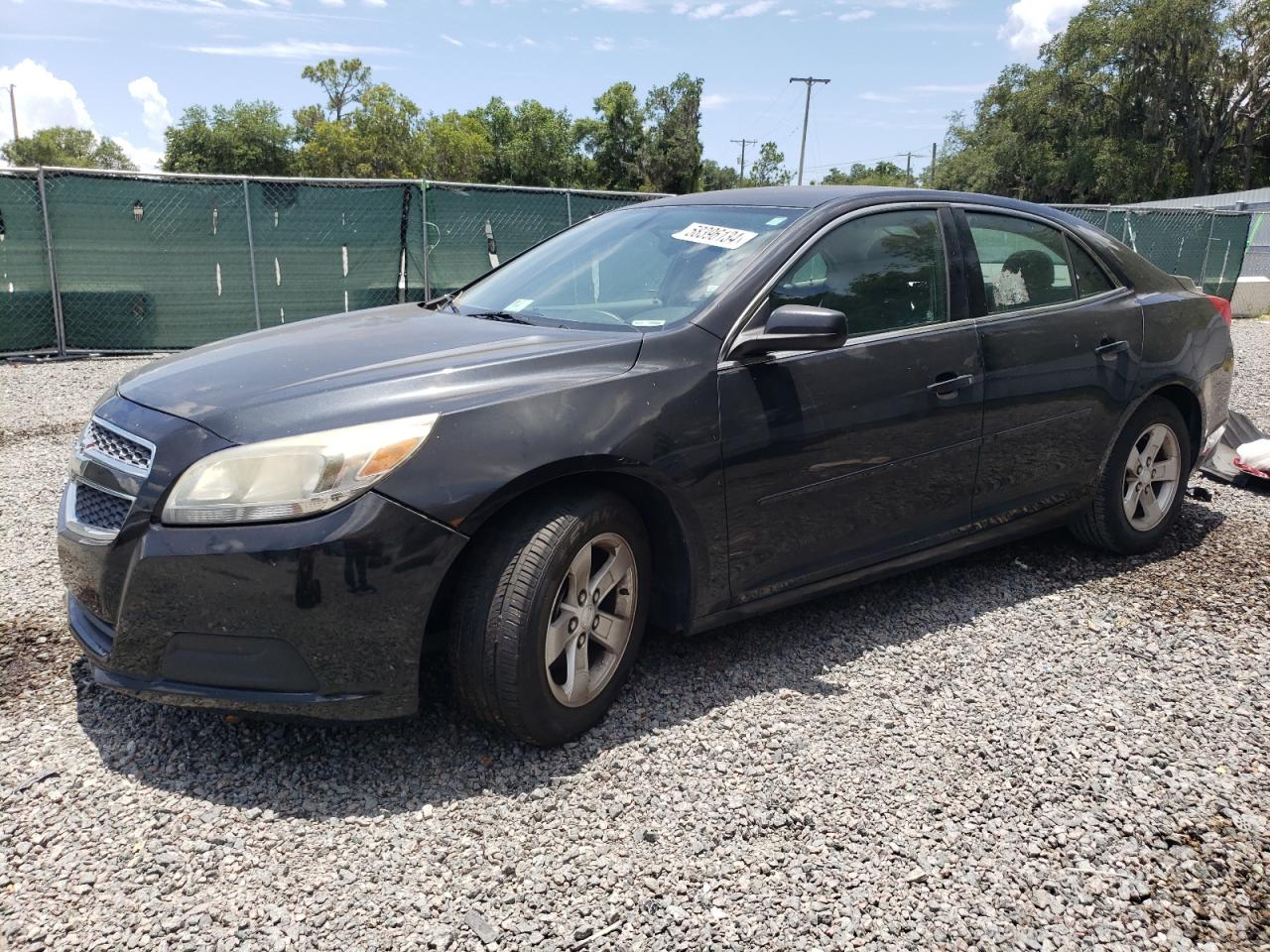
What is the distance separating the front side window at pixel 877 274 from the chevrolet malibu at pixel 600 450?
0.01 m

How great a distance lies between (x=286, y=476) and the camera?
2.47m

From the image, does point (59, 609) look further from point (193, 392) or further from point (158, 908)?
point (158, 908)

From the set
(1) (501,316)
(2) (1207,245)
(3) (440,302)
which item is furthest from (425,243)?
(2) (1207,245)

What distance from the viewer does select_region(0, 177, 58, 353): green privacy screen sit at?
10125 millimetres

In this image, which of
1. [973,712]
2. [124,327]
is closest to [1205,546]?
[973,712]

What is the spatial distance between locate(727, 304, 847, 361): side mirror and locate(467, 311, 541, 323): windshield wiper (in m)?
0.82

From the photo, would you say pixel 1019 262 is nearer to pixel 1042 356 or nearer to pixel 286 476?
pixel 1042 356

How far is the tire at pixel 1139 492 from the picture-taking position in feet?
14.4

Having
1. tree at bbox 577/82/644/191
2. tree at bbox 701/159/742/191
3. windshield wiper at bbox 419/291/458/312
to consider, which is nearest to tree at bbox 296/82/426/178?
tree at bbox 577/82/644/191

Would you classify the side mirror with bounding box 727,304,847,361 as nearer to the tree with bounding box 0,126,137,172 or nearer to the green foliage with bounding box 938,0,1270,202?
the green foliage with bounding box 938,0,1270,202

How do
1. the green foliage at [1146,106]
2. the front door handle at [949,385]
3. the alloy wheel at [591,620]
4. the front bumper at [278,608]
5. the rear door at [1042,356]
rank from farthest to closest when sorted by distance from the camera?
1. the green foliage at [1146,106]
2. the rear door at [1042,356]
3. the front door handle at [949,385]
4. the alloy wheel at [591,620]
5. the front bumper at [278,608]

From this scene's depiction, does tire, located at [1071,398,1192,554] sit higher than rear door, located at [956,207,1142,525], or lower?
lower

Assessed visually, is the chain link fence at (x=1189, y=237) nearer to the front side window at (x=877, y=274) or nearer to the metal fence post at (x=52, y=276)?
the front side window at (x=877, y=274)

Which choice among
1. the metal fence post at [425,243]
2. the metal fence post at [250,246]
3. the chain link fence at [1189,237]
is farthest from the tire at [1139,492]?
the chain link fence at [1189,237]
